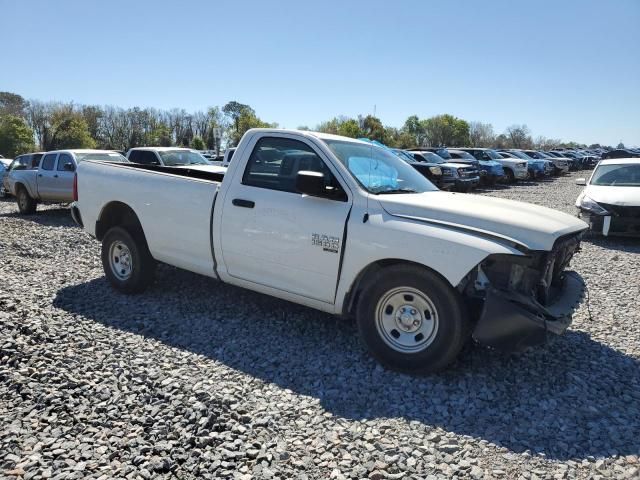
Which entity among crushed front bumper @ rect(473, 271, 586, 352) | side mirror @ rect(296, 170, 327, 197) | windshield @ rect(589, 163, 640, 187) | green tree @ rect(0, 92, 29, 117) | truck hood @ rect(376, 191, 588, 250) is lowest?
crushed front bumper @ rect(473, 271, 586, 352)

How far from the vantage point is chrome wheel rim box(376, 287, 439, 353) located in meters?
3.81

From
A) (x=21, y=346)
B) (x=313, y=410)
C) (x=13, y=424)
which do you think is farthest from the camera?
(x=21, y=346)

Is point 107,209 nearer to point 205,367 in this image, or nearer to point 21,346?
point 21,346

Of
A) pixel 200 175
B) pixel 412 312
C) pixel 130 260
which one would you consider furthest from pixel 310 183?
pixel 130 260

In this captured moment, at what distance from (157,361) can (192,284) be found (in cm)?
224

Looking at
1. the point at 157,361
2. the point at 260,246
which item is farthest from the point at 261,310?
the point at 157,361

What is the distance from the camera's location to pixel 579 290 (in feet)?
14.3

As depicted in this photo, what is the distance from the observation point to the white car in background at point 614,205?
364 inches

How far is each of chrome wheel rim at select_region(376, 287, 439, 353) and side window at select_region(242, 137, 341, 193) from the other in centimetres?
123

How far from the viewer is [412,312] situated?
3.88 meters

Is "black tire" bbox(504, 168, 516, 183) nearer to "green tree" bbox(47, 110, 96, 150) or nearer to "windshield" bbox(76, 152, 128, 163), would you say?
"windshield" bbox(76, 152, 128, 163)

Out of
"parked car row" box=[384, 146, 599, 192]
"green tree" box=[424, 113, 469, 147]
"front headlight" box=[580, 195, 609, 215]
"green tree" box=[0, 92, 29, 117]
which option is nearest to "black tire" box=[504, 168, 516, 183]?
"parked car row" box=[384, 146, 599, 192]

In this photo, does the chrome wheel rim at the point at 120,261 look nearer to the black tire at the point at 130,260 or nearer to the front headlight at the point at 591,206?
the black tire at the point at 130,260

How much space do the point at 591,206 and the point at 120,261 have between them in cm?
881
